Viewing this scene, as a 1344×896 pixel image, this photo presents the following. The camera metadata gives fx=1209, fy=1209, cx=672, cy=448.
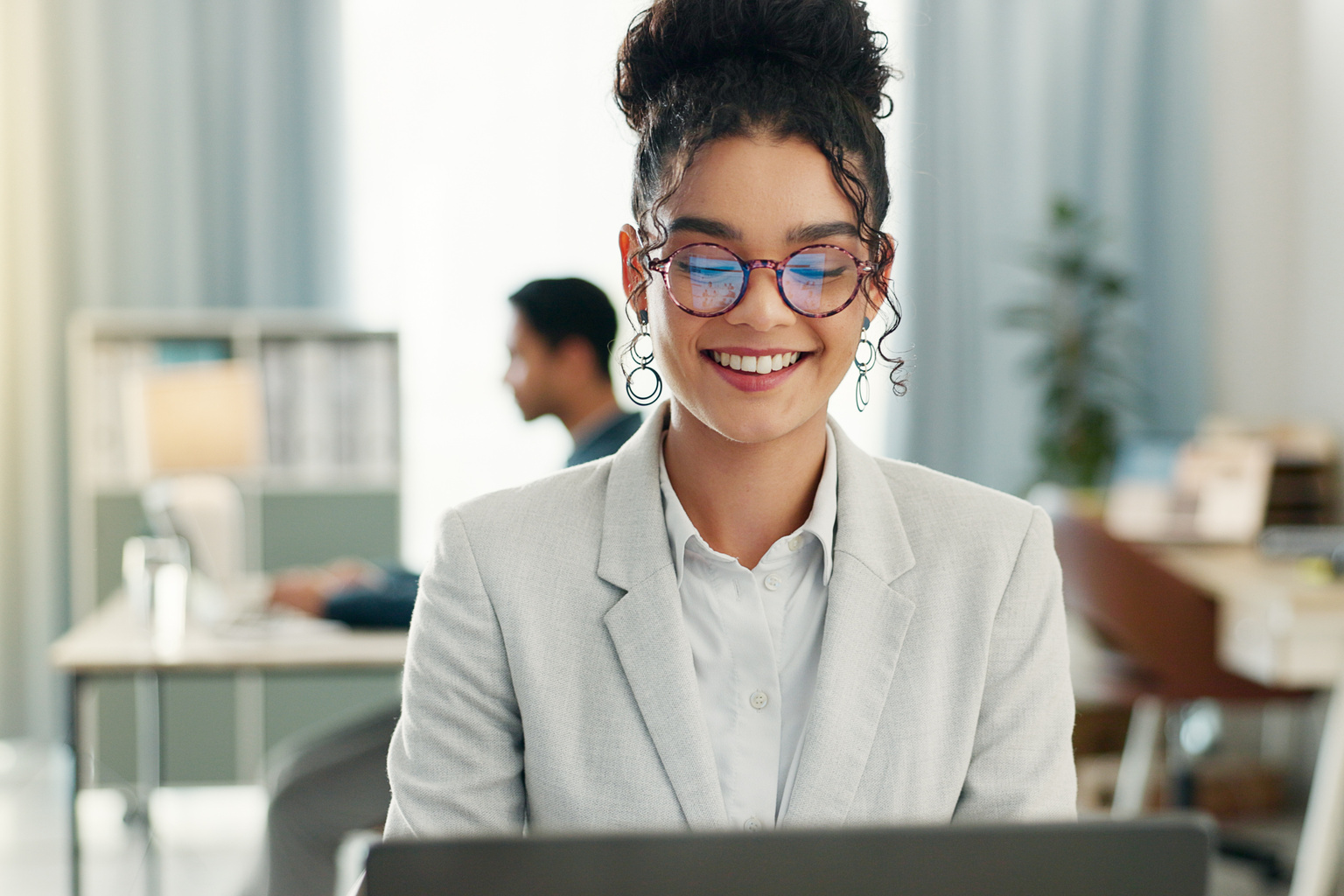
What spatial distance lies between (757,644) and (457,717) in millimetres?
266

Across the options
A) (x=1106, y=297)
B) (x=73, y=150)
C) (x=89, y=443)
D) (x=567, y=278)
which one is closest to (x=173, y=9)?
(x=73, y=150)

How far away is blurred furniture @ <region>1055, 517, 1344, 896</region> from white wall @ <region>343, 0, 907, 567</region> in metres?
1.32

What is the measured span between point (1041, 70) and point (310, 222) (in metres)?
2.55

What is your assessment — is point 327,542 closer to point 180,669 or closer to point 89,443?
point 89,443

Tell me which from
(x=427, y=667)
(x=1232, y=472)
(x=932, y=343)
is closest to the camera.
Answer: (x=427, y=667)

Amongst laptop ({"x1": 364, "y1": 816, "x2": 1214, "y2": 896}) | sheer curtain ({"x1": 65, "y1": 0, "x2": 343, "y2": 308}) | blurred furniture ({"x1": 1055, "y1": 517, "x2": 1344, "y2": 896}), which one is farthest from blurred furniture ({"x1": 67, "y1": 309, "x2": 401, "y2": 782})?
laptop ({"x1": 364, "y1": 816, "x2": 1214, "y2": 896})

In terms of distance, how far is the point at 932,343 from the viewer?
13.9ft

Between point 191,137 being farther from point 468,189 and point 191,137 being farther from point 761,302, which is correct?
point 761,302

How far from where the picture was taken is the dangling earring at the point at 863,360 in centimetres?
106

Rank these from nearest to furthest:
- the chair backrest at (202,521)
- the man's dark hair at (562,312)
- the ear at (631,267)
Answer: the ear at (631,267)
the man's dark hair at (562,312)
the chair backrest at (202,521)

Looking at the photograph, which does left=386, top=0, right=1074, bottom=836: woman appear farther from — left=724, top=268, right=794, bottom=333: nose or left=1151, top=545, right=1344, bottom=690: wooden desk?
left=1151, top=545, right=1344, bottom=690: wooden desk

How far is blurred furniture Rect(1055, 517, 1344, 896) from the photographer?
2.44 meters

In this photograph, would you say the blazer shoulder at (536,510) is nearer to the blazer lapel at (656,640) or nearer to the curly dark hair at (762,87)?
the blazer lapel at (656,640)

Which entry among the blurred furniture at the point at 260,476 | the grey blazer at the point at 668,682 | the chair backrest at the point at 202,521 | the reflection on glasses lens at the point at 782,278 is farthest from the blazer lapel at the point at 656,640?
the blurred furniture at the point at 260,476
